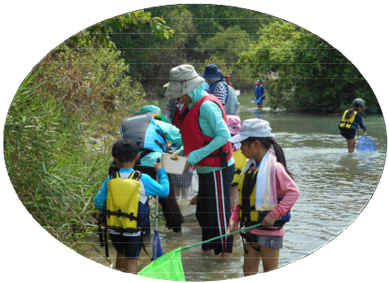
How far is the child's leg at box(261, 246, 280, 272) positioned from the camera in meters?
2.78

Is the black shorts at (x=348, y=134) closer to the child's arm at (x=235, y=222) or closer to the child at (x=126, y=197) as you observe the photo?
the child's arm at (x=235, y=222)

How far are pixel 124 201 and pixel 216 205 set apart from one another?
0.68 metres

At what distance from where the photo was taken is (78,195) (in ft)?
11.3

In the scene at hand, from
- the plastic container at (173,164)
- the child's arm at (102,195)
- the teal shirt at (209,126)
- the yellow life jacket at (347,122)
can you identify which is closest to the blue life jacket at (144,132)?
the plastic container at (173,164)

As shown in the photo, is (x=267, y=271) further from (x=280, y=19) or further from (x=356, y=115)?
(x=280, y=19)

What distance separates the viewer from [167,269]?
3072mm

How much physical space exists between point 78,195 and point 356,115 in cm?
193

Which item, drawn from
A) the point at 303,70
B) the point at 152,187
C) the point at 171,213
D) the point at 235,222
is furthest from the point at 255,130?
the point at 171,213

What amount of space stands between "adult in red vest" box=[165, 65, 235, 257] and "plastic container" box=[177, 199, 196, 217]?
1.76 feet

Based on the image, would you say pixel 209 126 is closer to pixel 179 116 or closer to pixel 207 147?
pixel 207 147

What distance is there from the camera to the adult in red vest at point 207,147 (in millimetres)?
3111

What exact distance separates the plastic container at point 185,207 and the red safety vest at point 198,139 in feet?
2.50

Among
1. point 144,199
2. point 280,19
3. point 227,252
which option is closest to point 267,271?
point 227,252

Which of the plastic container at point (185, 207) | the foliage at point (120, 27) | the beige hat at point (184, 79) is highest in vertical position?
the foliage at point (120, 27)
